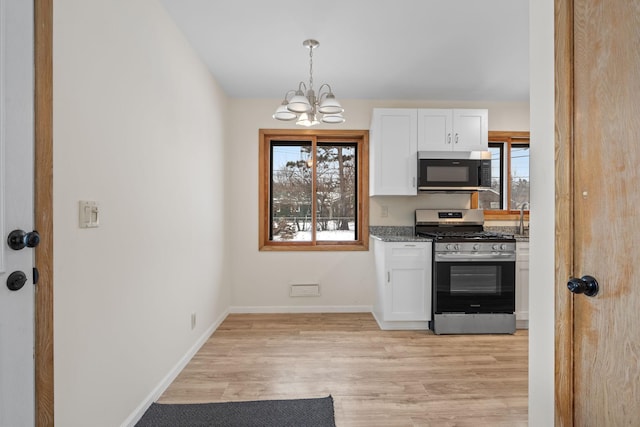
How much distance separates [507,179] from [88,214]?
4252 mm

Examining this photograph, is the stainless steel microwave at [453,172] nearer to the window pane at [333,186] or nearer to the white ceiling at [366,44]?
the white ceiling at [366,44]

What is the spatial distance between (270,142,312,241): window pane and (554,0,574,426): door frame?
3253 mm

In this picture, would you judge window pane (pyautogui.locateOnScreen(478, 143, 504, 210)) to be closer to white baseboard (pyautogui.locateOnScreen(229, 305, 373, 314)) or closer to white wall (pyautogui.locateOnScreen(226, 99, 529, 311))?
white wall (pyautogui.locateOnScreen(226, 99, 529, 311))

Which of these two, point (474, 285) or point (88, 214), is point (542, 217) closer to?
point (88, 214)

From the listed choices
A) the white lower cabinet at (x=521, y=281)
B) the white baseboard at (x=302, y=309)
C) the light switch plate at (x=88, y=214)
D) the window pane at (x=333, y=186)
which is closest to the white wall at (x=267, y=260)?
the white baseboard at (x=302, y=309)

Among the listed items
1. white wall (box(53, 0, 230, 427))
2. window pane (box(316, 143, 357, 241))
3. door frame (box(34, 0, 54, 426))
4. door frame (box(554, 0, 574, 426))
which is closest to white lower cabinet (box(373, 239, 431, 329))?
window pane (box(316, 143, 357, 241))

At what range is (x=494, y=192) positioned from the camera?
429 cm

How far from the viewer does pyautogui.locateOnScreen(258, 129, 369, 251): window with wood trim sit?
428cm

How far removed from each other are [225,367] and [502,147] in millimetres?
3886

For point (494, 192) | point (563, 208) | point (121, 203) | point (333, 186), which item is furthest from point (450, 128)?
point (121, 203)

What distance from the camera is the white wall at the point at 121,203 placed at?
1414mm

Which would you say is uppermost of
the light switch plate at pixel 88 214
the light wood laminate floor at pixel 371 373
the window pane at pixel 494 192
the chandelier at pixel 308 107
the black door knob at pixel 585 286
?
the chandelier at pixel 308 107
